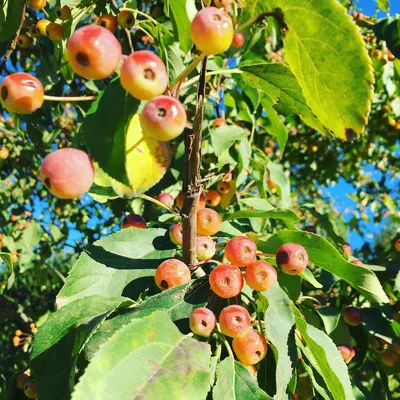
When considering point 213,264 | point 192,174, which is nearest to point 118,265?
point 213,264

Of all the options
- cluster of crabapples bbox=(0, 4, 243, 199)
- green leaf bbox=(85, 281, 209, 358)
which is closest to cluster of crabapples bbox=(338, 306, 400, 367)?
green leaf bbox=(85, 281, 209, 358)

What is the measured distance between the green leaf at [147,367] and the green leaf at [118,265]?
28 cm

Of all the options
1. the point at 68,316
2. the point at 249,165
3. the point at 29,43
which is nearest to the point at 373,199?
the point at 249,165

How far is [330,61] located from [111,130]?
40 centimetres

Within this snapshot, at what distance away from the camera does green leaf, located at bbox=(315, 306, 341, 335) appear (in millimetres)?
1766

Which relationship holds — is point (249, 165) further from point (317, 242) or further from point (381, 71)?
point (381, 71)

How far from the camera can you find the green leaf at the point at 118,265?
1237 millimetres

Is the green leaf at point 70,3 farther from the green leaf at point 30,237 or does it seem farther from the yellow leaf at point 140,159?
the green leaf at point 30,237

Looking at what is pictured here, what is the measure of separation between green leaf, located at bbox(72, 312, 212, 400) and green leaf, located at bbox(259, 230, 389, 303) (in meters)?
0.47

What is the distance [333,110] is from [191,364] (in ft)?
1.90

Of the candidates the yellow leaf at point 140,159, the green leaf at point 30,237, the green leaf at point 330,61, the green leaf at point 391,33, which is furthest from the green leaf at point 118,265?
the green leaf at point 30,237

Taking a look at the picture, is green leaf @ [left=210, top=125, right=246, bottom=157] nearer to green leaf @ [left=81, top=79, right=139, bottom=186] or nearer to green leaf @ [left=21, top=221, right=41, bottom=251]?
green leaf @ [left=81, top=79, right=139, bottom=186]

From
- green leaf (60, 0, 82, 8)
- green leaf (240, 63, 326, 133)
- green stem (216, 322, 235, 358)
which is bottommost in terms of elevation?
green stem (216, 322, 235, 358)

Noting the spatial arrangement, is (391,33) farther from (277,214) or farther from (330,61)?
(330,61)
